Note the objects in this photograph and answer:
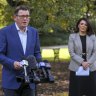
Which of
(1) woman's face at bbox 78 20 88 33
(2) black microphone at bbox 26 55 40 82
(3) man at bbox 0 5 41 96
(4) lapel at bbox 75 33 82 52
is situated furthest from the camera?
(4) lapel at bbox 75 33 82 52

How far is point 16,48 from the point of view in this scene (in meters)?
5.43

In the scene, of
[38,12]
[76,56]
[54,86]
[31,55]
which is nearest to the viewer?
[31,55]

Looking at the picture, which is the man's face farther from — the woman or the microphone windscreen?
the woman

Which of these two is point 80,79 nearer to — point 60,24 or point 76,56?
point 76,56

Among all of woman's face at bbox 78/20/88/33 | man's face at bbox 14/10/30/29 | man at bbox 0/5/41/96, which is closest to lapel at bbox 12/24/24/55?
man at bbox 0/5/41/96

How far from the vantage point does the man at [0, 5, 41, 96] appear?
5387 mm

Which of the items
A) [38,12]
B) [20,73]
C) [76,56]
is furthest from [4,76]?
[38,12]

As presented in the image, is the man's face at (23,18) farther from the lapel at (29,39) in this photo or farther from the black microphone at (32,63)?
the black microphone at (32,63)

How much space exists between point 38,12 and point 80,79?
840 centimetres

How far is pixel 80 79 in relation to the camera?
8.68 meters

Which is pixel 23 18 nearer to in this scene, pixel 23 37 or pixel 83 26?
pixel 23 37

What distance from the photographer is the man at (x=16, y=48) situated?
5.39 metres

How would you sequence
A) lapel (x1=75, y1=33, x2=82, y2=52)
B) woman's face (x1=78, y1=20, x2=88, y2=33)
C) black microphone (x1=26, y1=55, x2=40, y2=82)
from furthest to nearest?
1. lapel (x1=75, y1=33, x2=82, y2=52)
2. woman's face (x1=78, y1=20, x2=88, y2=33)
3. black microphone (x1=26, y1=55, x2=40, y2=82)

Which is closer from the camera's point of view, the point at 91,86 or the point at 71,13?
the point at 91,86
